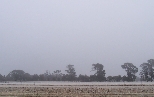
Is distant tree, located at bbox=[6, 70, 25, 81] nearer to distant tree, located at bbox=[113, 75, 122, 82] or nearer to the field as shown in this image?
distant tree, located at bbox=[113, 75, 122, 82]

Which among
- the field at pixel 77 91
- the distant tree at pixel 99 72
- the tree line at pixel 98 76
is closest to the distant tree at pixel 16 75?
the tree line at pixel 98 76

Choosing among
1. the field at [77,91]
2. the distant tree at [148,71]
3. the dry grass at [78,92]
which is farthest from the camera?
the distant tree at [148,71]

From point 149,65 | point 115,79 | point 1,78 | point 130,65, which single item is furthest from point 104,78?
point 1,78

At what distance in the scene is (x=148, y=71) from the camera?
370 feet

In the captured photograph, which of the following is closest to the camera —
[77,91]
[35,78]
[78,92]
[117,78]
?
[78,92]

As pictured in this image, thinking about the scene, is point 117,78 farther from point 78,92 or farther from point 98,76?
point 78,92

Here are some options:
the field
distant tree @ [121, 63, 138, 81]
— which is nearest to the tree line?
distant tree @ [121, 63, 138, 81]

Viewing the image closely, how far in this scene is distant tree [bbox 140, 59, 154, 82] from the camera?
10925cm

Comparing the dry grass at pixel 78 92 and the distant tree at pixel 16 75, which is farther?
the distant tree at pixel 16 75

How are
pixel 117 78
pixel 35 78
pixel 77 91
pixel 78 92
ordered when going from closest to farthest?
pixel 78 92 < pixel 77 91 < pixel 117 78 < pixel 35 78

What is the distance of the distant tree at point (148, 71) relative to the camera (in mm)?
109250

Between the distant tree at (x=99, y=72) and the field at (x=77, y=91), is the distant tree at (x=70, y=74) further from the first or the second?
the field at (x=77, y=91)

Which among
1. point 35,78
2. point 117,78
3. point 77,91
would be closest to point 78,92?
point 77,91

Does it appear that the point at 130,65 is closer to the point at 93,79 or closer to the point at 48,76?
the point at 93,79
